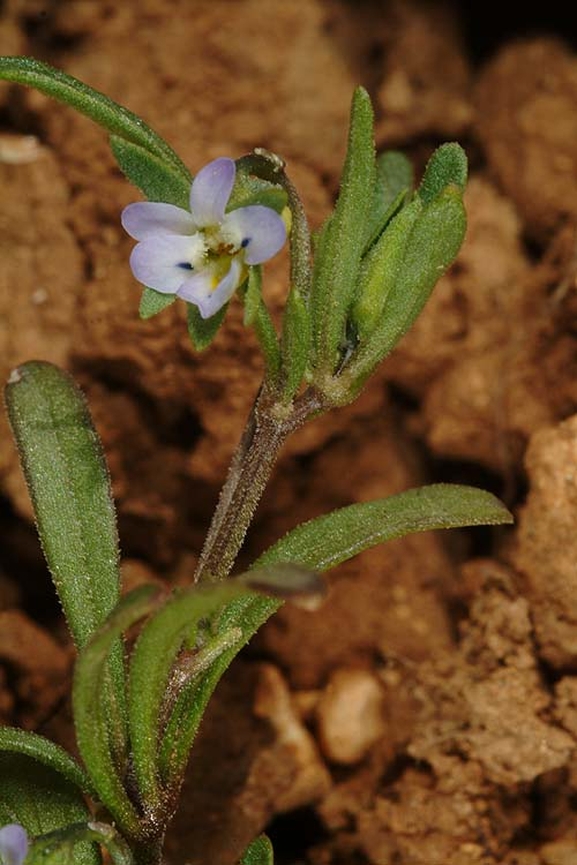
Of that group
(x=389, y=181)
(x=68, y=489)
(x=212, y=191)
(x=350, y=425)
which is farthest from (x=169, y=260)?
(x=350, y=425)

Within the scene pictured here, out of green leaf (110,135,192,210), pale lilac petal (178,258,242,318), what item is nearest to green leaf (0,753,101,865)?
pale lilac petal (178,258,242,318)

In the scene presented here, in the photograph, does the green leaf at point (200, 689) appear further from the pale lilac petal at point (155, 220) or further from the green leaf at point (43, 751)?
the pale lilac petal at point (155, 220)

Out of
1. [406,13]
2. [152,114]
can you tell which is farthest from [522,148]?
[152,114]

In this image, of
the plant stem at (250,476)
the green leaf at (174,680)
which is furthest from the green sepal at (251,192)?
the green leaf at (174,680)

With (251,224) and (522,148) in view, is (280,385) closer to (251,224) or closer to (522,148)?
(251,224)

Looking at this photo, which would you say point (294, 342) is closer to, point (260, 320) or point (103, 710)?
point (260, 320)
